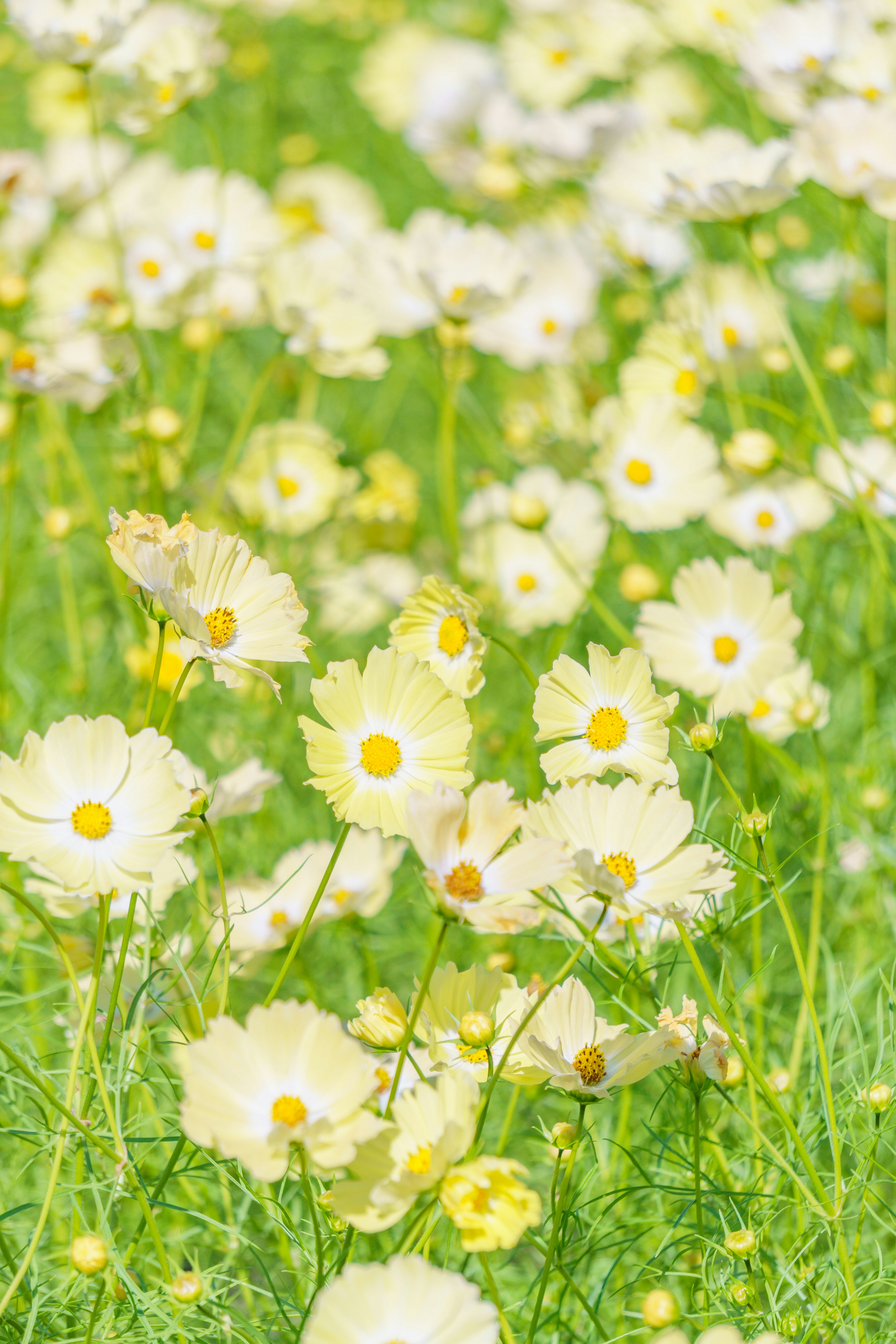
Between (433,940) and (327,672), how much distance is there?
50 cm

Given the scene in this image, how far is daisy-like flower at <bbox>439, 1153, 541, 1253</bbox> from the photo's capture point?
21.8 inches

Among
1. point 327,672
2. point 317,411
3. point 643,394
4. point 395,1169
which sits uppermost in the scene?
point 327,672

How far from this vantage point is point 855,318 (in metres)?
1.53

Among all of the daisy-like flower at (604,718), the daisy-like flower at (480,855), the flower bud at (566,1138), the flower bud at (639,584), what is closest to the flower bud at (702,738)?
the daisy-like flower at (604,718)

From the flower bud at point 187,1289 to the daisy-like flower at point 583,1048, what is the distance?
21cm

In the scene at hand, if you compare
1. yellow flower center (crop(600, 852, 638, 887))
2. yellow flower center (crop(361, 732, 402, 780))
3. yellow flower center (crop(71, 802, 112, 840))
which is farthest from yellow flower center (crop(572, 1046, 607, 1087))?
yellow flower center (crop(71, 802, 112, 840))

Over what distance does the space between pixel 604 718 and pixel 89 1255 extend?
1.36 ft

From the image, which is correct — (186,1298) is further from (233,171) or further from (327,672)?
(233,171)

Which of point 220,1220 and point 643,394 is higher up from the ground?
point 643,394

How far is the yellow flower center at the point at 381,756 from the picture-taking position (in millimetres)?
745

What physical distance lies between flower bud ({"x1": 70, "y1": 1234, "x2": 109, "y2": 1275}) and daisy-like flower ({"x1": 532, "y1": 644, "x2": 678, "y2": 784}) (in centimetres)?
35

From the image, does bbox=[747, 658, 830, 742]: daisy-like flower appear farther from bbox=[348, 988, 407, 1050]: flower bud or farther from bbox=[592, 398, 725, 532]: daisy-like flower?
bbox=[348, 988, 407, 1050]: flower bud

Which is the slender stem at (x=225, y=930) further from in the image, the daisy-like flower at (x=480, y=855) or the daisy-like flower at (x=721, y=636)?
the daisy-like flower at (x=721, y=636)

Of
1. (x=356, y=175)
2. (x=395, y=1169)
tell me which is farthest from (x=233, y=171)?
(x=395, y=1169)
